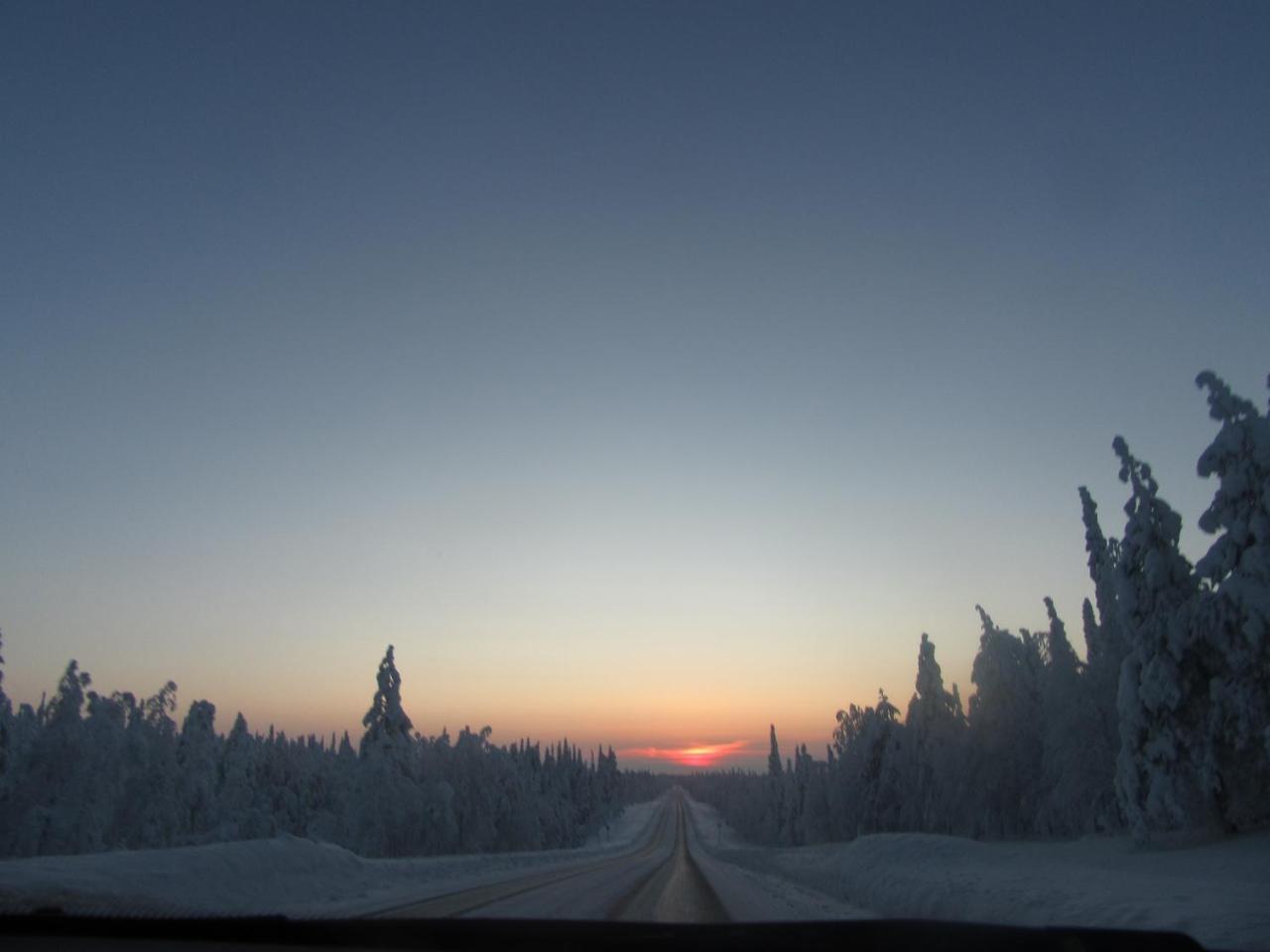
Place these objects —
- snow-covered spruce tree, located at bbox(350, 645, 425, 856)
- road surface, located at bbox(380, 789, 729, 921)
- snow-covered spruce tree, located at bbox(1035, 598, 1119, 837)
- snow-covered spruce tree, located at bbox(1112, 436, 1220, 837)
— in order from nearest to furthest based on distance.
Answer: road surface, located at bbox(380, 789, 729, 921), snow-covered spruce tree, located at bbox(1112, 436, 1220, 837), snow-covered spruce tree, located at bbox(1035, 598, 1119, 837), snow-covered spruce tree, located at bbox(350, 645, 425, 856)

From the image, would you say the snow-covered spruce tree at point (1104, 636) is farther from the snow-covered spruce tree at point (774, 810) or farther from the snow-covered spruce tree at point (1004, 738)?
the snow-covered spruce tree at point (774, 810)

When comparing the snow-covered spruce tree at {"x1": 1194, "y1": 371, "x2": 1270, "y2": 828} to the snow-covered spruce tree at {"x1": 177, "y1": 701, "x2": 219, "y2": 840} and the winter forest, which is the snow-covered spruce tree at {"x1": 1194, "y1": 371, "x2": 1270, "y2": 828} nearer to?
the winter forest

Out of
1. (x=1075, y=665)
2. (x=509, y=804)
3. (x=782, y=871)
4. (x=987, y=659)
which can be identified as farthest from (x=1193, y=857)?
(x=509, y=804)

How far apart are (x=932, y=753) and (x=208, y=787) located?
63.5 m

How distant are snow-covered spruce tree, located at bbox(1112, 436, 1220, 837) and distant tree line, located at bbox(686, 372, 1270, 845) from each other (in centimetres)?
6

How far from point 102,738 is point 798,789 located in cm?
9039

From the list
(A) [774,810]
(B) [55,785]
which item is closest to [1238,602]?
(B) [55,785]

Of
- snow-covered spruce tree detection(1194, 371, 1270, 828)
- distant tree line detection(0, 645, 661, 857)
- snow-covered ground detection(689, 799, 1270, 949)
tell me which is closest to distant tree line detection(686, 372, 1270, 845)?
snow-covered spruce tree detection(1194, 371, 1270, 828)

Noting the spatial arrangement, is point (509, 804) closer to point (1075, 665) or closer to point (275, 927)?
point (1075, 665)

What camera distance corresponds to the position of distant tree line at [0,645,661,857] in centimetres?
4950

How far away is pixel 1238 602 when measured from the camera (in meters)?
27.2

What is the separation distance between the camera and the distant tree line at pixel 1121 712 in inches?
1085

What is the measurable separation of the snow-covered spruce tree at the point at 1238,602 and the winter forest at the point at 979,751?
0.22ft

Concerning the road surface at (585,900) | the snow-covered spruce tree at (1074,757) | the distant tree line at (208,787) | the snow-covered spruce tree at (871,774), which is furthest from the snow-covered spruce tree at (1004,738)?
the distant tree line at (208,787)
